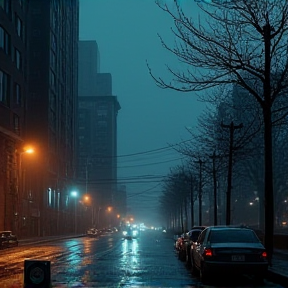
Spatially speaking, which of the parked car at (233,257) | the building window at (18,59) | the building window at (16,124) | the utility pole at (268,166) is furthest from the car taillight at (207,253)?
the building window at (18,59)

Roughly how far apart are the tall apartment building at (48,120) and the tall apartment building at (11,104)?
33.9ft

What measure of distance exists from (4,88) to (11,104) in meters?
2.29

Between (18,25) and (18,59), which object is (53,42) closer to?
(18,25)

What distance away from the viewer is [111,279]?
66.2 ft

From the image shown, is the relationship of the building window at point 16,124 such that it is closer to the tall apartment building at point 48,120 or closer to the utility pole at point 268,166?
the tall apartment building at point 48,120

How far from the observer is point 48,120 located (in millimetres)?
101375

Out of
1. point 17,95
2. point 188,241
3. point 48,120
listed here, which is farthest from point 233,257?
point 48,120

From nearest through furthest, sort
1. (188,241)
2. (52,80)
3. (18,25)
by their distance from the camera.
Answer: (188,241)
(18,25)
(52,80)

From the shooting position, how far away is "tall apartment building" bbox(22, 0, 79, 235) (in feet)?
311

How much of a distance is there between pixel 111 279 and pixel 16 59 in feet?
194

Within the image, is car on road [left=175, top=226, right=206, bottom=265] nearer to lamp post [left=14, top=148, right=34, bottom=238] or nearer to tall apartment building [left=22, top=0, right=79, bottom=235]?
lamp post [left=14, top=148, right=34, bottom=238]

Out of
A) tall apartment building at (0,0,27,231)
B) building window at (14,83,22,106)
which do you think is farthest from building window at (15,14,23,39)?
building window at (14,83,22,106)

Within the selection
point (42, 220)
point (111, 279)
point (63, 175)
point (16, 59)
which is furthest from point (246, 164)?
point (63, 175)

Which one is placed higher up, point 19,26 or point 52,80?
point 19,26
